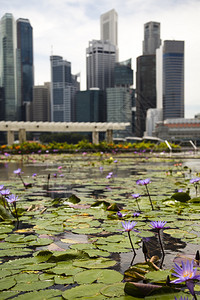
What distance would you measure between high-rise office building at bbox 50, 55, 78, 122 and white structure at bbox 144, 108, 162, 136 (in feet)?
130

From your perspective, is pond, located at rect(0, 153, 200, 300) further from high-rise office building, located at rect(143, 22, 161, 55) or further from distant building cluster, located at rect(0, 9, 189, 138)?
high-rise office building, located at rect(143, 22, 161, 55)

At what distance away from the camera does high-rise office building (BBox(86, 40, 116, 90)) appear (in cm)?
18062

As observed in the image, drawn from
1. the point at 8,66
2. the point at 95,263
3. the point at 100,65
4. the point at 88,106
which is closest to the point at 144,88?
the point at 88,106

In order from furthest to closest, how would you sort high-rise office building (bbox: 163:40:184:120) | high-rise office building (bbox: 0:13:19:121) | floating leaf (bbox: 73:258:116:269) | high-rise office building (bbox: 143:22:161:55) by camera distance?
high-rise office building (bbox: 143:22:161:55) → high-rise office building (bbox: 0:13:19:121) → high-rise office building (bbox: 163:40:184:120) → floating leaf (bbox: 73:258:116:269)

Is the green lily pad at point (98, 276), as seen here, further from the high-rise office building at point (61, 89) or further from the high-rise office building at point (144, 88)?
the high-rise office building at point (61, 89)

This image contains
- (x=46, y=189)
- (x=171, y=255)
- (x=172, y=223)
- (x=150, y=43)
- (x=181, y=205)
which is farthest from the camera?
(x=150, y=43)

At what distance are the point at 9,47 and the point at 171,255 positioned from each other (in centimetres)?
16805

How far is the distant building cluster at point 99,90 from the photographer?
13862cm

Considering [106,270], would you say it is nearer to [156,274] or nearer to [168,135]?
[156,274]

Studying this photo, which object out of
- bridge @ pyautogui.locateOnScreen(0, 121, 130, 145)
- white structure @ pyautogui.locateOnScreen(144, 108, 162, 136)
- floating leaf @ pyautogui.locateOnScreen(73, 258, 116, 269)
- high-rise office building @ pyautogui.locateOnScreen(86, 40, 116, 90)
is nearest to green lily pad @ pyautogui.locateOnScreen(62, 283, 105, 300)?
floating leaf @ pyautogui.locateOnScreen(73, 258, 116, 269)

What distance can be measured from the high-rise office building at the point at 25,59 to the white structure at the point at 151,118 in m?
60.7

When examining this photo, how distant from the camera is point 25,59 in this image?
180m

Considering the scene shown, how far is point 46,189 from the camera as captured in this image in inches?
200

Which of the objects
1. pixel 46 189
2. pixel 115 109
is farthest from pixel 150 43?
pixel 46 189
